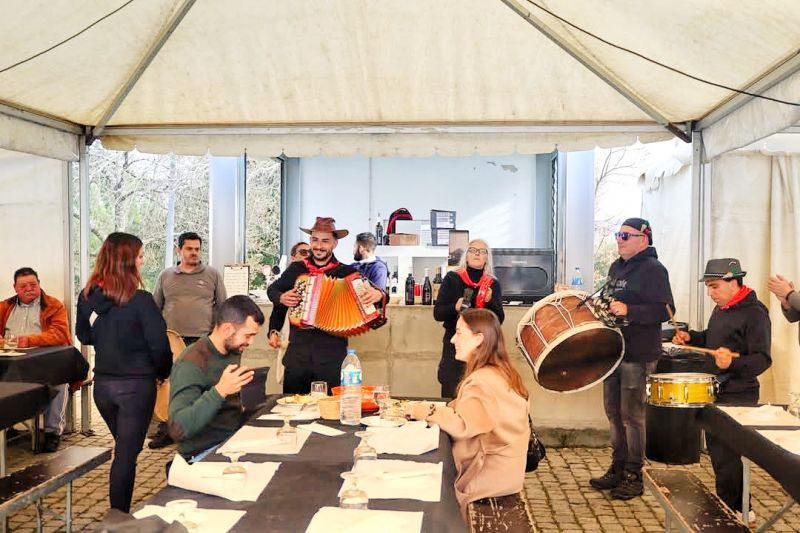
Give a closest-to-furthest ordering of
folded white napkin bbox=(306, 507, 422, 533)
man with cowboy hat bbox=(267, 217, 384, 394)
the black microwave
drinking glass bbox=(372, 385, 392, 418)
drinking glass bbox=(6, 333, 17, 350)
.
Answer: folded white napkin bbox=(306, 507, 422, 533) → drinking glass bbox=(372, 385, 392, 418) → man with cowboy hat bbox=(267, 217, 384, 394) → drinking glass bbox=(6, 333, 17, 350) → the black microwave

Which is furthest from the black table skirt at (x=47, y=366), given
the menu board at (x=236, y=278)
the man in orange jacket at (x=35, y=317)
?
the menu board at (x=236, y=278)

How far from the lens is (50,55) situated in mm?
5051

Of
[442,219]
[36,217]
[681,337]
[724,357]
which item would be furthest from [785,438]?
[442,219]

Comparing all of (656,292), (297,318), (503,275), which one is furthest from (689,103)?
(297,318)

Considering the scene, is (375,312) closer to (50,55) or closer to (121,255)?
(121,255)

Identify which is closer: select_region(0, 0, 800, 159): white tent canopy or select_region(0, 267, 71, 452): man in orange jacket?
select_region(0, 0, 800, 159): white tent canopy

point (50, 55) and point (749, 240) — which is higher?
point (50, 55)

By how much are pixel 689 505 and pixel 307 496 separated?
83.8 inches

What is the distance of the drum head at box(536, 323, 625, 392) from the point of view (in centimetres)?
470

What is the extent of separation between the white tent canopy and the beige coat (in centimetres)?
240

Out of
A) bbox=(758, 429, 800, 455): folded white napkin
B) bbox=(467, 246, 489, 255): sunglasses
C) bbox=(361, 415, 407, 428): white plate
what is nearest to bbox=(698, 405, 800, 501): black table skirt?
bbox=(758, 429, 800, 455): folded white napkin

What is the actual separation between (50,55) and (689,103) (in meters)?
4.68

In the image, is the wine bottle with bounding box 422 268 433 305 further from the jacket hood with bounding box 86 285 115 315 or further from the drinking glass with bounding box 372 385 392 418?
the jacket hood with bounding box 86 285 115 315

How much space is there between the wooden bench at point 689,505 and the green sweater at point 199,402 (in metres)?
2.18
